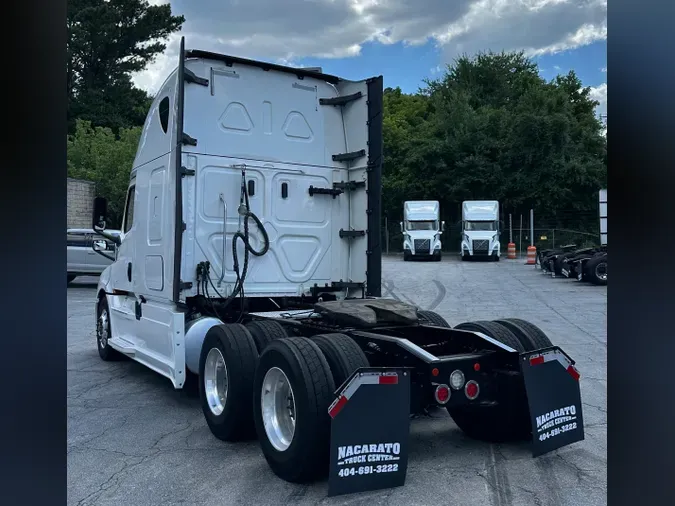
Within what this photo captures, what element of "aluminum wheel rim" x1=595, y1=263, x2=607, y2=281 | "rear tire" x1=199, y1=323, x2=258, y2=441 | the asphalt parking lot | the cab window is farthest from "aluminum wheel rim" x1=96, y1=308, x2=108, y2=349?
"aluminum wheel rim" x1=595, y1=263, x2=607, y2=281

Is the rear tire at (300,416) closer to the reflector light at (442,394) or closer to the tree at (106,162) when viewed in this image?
the reflector light at (442,394)

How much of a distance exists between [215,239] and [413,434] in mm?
2946

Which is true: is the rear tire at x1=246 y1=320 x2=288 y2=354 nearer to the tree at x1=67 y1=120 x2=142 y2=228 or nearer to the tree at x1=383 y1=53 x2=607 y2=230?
the tree at x1=67 y1=120 x2=142 y2=228

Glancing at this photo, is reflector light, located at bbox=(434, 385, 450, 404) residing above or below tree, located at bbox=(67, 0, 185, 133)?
below

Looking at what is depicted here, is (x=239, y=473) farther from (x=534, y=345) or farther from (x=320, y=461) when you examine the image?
(x=534, y=345)

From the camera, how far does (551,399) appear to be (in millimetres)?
4602

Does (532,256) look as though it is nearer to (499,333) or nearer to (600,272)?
(600,272)

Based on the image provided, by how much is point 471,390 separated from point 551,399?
612 mm

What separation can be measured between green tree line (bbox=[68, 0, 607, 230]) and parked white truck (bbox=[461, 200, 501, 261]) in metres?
8.23

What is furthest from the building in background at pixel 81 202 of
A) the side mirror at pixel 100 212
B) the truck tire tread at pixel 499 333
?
the truck tire tread at pixel 499 333

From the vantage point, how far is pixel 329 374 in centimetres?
427

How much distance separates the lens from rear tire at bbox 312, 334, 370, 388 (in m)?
4.34
